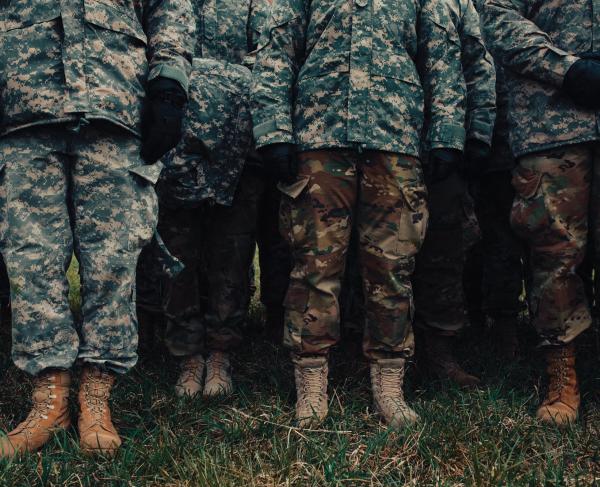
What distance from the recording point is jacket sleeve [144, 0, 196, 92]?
9.48ft

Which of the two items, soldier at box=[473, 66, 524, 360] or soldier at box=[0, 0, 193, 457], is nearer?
soldier at box=[0, 0, 193, 457]

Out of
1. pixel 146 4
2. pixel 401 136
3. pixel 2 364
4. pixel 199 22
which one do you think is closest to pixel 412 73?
pixel 401 136

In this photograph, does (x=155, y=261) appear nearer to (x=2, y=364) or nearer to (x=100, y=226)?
(x=100, y=226)

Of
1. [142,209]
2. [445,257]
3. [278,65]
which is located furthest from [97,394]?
[445,257]

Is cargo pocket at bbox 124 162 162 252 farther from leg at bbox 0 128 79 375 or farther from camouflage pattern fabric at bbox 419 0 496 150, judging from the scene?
camouflage pattern fabric at bbox 419 0 496 150

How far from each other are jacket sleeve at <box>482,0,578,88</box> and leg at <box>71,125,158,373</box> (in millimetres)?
1796

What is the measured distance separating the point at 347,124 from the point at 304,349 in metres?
1.01

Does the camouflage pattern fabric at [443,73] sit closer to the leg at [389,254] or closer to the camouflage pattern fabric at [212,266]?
the leg at [389,254]

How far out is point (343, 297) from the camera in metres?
4.20

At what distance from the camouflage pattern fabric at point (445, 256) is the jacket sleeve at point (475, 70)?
40cm

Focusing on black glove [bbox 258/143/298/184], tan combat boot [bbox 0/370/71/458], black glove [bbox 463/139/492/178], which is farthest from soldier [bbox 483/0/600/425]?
tan combat boot [bbox 0/370/71/458]

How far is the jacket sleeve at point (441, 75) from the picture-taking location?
3047mm

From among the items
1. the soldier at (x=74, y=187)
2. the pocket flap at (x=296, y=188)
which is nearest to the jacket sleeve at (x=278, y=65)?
the pocket flap at (x=296, y=188)

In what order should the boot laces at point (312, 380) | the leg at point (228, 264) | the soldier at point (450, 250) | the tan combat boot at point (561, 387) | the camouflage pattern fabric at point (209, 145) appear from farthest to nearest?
the leg at point (228, 264) → the soldier at point (450, 250) → the camouflage pattern fabric at point (209, 145) → the boot laces at point (312, 380) → the tan combat boot at point (561, 387)
